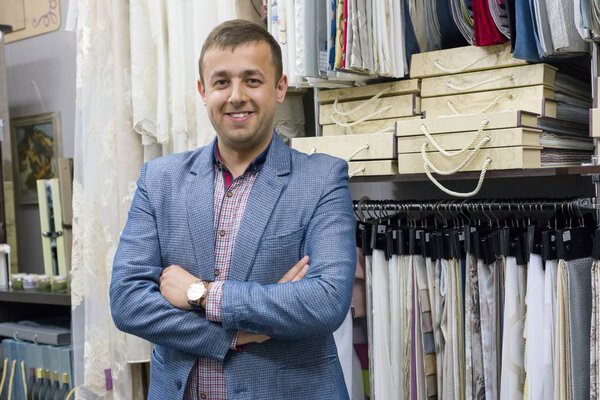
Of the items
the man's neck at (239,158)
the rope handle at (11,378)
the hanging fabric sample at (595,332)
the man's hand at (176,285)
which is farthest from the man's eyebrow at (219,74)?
the rope handle at (11,378)

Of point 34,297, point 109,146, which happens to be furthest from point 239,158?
point 34,297

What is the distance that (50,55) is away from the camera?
3797 mm

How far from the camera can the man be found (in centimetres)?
153

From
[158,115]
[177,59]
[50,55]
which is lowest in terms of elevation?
[158,115]

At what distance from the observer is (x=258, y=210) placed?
162 centimetres

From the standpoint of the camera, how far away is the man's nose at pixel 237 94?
1.65 metres

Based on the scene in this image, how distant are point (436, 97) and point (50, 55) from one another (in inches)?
92.7

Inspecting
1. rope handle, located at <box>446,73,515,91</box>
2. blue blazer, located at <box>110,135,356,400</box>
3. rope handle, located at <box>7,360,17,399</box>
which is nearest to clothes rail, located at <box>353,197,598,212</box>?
rope handle, located at <box>446,73,515,91</box>

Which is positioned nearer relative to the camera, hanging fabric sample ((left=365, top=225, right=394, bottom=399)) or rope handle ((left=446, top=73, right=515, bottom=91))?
rope handle ((left=446, top=73, right=515, bottom=91))

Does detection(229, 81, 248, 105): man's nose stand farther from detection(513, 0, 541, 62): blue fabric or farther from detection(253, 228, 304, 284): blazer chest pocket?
detection(513, 0, 541, 62): blue fabric

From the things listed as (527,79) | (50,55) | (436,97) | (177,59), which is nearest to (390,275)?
(436,97)

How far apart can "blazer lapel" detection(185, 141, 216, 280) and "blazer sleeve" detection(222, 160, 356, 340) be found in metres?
0.12

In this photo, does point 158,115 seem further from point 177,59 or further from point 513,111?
point 513,111

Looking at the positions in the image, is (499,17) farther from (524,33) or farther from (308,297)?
(308,297)
